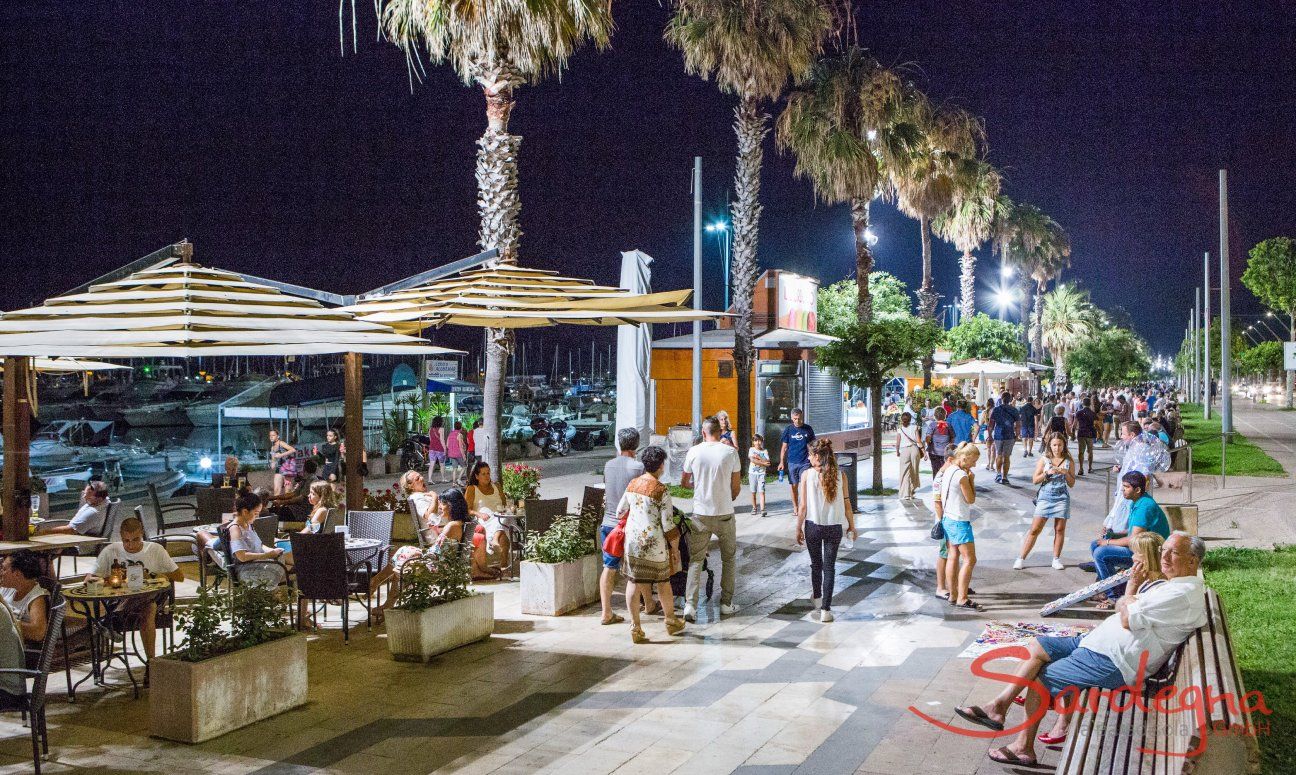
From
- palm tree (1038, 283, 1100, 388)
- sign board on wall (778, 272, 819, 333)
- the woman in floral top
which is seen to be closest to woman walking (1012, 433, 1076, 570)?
the woman in floral top

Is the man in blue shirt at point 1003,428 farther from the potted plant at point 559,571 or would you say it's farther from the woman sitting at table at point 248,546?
the woman sitting at table at point 248,546

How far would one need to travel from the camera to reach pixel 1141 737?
4.58 metres

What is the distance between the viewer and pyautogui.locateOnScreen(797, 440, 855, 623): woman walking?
333 inches

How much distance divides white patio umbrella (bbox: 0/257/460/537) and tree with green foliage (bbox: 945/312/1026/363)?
3160 cm

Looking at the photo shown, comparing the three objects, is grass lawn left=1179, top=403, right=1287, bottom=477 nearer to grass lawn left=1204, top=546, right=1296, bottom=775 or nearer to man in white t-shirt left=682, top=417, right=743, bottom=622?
grass lawn left=1204, top=546, right=1296, bottom=775

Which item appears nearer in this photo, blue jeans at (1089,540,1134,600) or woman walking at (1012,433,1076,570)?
blue jeans at (1089,540,1134,600)

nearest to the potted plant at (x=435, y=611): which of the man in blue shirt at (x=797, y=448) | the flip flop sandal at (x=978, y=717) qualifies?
the flip flop sandal at (x=978, y=717)

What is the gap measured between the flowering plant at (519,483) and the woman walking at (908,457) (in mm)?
6633

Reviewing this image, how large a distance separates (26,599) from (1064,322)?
2763 inches

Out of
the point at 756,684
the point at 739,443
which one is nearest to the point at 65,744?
the point at 756,684

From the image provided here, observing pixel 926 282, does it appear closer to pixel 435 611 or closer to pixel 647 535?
pixel 647 535

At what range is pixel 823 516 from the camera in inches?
334

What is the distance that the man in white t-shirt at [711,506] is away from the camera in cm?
877

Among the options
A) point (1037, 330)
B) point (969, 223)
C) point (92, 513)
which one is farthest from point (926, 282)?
point (1037, 330)
